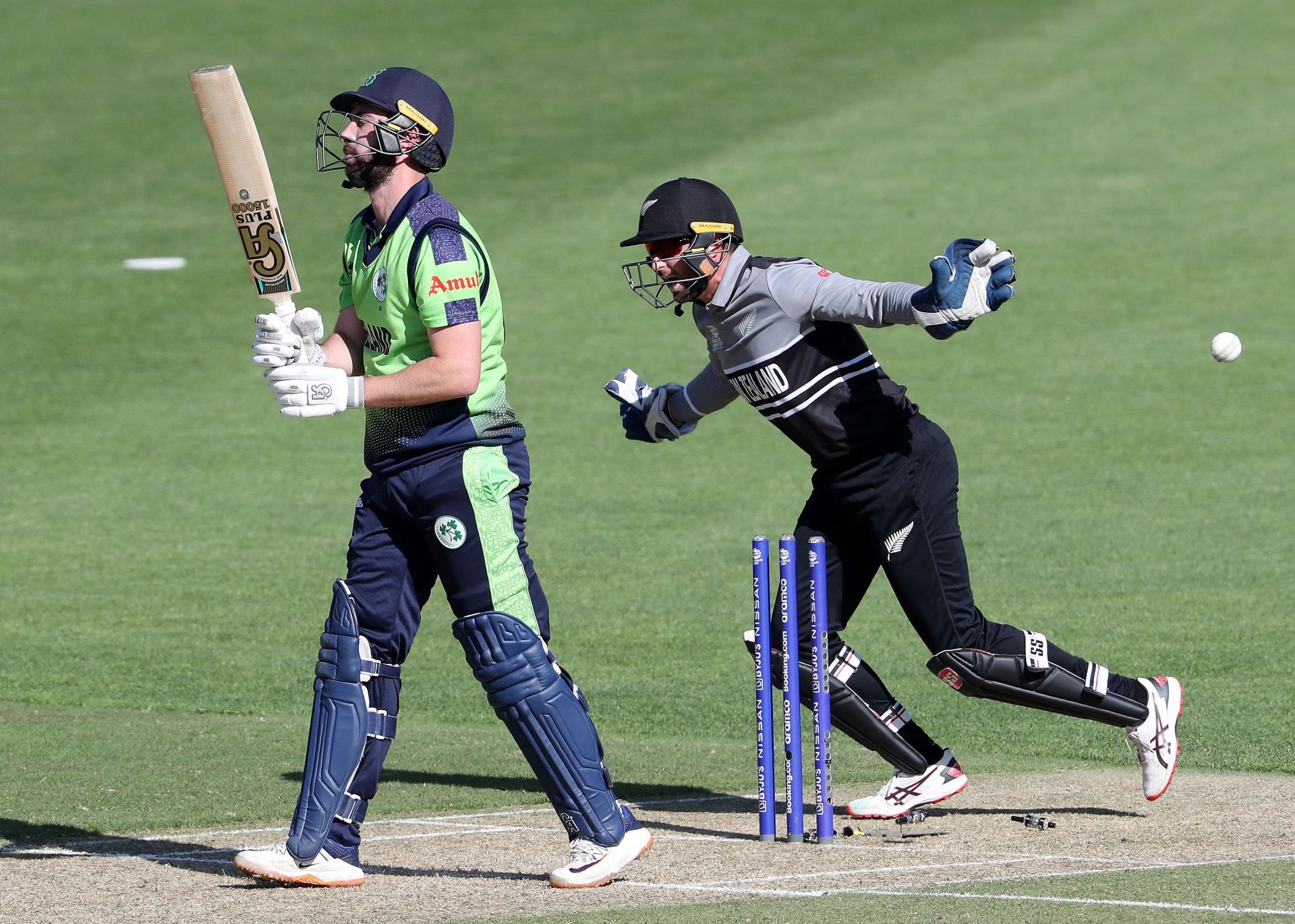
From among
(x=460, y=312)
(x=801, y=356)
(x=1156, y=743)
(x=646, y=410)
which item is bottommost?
(x=1156, y=743)

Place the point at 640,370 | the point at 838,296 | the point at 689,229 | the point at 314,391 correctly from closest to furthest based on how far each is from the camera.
Answer: the point at 314,391, the point at 838,296, the point at 689,229, the point at 640,370

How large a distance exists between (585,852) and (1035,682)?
1823 mm

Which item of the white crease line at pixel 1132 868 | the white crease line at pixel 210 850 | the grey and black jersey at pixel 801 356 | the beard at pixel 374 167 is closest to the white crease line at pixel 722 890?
the white crease line at pixel 1132 868

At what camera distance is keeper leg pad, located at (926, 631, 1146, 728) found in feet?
22.0

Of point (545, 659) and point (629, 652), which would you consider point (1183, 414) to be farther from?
point (545, 659)

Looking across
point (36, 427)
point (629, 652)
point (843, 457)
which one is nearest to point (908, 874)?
point (843, 457)

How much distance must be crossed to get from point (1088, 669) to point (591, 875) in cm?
205

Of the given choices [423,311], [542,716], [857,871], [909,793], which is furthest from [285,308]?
[909,793]

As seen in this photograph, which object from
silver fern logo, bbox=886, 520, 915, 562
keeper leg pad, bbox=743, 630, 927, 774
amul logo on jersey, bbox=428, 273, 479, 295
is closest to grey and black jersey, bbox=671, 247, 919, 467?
silver fern logo, bbox=886, 520, 915, 562

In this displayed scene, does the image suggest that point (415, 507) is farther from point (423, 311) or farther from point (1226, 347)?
point (1226, 347)

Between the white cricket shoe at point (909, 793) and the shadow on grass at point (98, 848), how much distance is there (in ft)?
7.11

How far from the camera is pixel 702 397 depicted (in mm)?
7016

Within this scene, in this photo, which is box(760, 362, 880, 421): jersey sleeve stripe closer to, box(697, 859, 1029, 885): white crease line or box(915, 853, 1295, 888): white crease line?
box(697, 859, 1029, 885): white crease line

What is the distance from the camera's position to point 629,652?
32.3 ft
